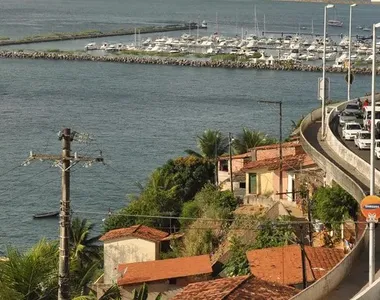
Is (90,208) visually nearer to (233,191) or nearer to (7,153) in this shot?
(233,191)

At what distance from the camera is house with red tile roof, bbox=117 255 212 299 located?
18.4 metres

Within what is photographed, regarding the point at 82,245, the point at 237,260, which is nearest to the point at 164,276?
the point at 237,260

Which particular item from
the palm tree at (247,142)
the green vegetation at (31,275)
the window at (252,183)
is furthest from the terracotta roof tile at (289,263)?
the palm tree at (247,142)

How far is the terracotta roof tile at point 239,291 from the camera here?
13.4m

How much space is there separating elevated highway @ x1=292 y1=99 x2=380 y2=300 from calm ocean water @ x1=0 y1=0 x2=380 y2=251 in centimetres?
776

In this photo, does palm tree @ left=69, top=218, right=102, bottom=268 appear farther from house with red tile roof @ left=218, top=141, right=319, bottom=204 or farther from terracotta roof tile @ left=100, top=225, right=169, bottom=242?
house with red tile roof @ left=218, top=141, right=319, bottom=204

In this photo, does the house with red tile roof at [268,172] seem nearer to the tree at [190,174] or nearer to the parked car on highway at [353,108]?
the tree at [190,174]

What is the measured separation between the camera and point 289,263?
16.5m

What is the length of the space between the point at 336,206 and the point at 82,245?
6748 millimetres

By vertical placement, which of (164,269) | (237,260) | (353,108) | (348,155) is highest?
(353,108)

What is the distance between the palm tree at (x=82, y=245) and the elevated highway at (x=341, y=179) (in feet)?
18.1

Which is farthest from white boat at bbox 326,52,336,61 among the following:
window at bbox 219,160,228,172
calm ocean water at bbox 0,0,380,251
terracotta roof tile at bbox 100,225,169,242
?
terracotta roof tile at bbox 100,225,169,242

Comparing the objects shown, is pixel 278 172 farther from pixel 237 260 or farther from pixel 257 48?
pixel 257 48

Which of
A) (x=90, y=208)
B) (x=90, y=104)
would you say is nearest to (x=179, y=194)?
(x=90, y=208)
